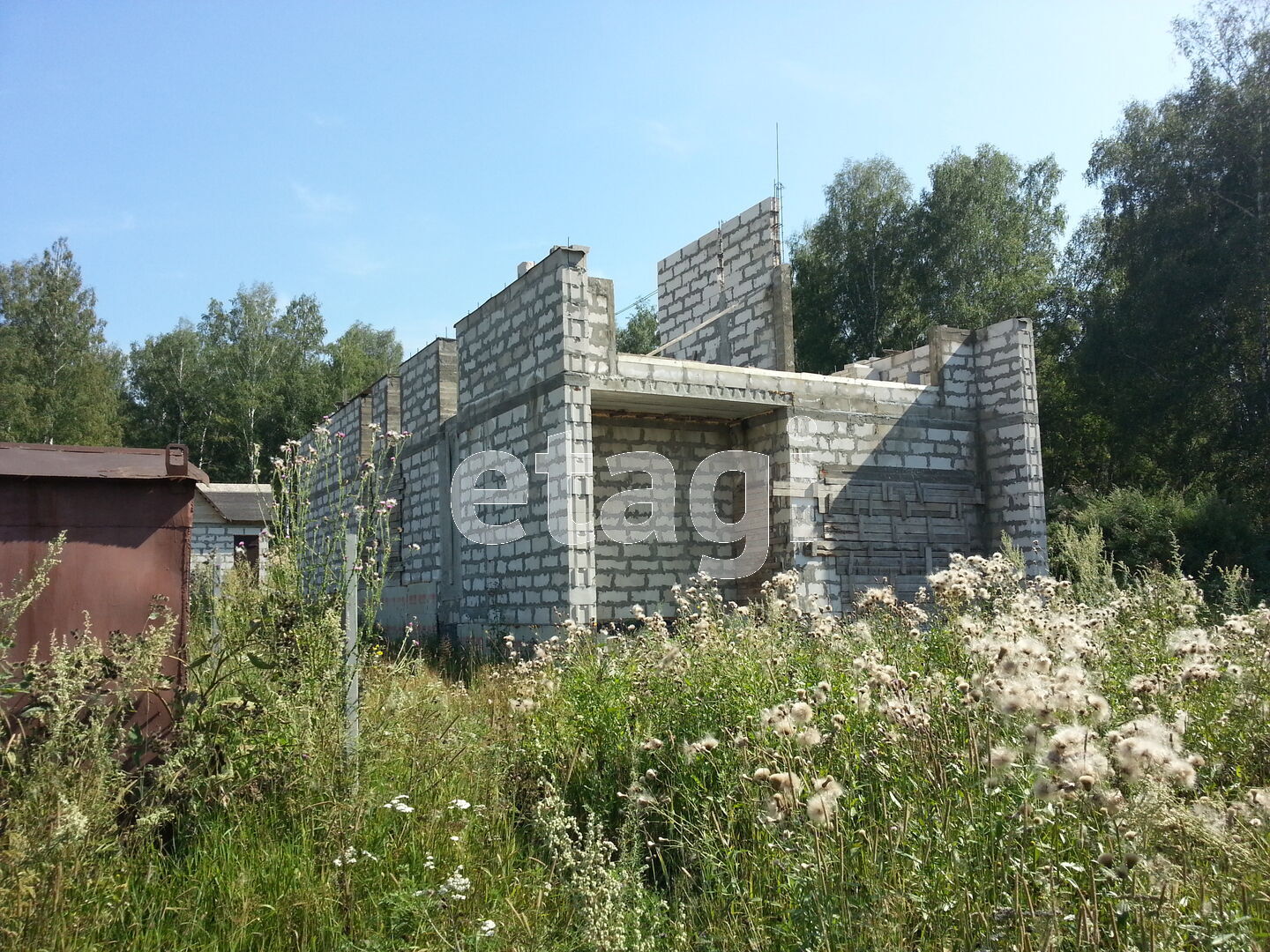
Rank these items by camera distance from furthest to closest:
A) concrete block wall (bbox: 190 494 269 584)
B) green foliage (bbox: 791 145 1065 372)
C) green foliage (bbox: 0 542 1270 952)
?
green foliage (bbox: 791 145 1065 372) → concrete block wall (bbox: 190 494 269 584) → green foliage (bbox: 0 542 1270 952)

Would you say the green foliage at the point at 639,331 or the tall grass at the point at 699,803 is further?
the green foliage at the point at 639,331

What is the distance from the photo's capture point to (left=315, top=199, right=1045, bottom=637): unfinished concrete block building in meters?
10.9

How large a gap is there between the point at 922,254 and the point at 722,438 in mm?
20497

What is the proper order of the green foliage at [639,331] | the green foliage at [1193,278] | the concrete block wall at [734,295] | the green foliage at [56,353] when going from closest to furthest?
the concrete block wall at [734,295] < the green foliage at [1193,278] < the green foliage at [56,353] < the green foliage at [639,331]

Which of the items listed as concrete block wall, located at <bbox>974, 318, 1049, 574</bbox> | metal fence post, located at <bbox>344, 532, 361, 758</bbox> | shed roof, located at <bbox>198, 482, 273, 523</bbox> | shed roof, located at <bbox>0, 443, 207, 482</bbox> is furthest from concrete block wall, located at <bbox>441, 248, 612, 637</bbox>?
shed roof, located at <bbox>198, 482, 273, 523</bbox>

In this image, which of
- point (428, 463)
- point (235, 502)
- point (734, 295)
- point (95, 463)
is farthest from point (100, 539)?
point (235, 502)

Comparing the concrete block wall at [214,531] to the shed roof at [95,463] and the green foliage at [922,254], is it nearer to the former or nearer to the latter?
the green foliage at [922,254]

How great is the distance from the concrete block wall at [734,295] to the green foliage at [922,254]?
16.2m

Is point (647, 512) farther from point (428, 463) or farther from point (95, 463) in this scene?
point (95, 463)

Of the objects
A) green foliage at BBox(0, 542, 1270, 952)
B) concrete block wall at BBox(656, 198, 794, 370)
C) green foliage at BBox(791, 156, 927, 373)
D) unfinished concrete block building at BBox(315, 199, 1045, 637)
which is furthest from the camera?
green foliage at BBox(791, 156, 927, 373)

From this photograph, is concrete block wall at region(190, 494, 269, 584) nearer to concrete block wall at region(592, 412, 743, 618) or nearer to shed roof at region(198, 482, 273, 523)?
shed roof at region(198, 482, 273, 523)

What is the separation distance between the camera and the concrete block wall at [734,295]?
1333cm

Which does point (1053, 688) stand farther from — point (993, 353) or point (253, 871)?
point (993, 353)

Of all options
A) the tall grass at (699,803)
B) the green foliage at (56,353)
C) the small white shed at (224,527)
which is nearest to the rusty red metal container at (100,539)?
the tall grass at (699,803)
